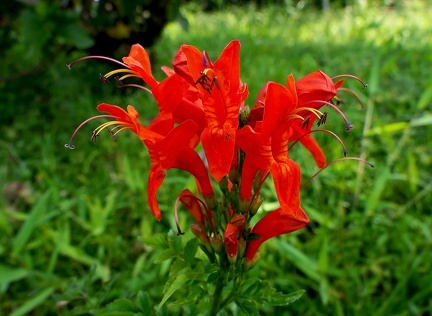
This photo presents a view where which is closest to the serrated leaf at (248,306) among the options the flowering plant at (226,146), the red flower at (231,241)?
the flowering plant at (226,146)

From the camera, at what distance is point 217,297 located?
116 cm

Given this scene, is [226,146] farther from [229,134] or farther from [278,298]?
[278,298]

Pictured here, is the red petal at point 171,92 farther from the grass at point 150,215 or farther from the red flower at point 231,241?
the grass at point 150,215

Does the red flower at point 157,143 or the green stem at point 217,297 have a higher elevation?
the red flower at point 157,143

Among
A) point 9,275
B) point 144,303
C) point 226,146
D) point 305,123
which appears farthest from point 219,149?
point 9,275

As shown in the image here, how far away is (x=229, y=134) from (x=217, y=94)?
0.31 ft

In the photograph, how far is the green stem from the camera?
1147 mm

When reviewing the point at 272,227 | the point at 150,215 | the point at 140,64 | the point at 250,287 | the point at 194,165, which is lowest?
the point at 150,215

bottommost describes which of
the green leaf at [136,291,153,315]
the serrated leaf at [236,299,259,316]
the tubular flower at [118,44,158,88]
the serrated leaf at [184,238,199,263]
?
the green leaf at [136,291,153,315]

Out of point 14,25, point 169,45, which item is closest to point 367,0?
point 169,45

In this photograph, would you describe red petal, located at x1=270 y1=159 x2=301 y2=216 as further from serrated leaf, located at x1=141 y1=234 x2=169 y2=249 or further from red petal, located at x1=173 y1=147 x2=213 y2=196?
serrated leaf, located at x1=141 y1=234 x2=169 y2=249

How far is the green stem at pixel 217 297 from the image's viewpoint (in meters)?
1.15

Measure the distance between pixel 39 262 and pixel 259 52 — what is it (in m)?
2.82

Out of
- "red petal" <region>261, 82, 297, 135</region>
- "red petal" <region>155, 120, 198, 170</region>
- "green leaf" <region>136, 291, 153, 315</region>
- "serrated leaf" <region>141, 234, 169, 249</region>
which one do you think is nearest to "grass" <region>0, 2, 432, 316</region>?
"green leaf" <region>136, 291, 153, 315</region>
